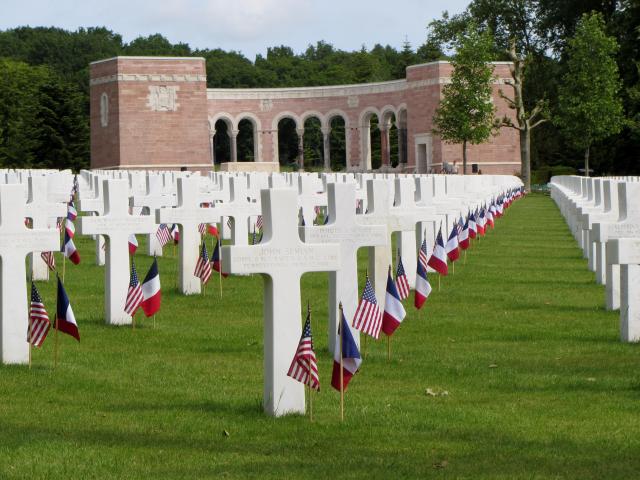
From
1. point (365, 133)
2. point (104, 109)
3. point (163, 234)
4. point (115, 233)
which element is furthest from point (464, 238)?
point (365, 133)

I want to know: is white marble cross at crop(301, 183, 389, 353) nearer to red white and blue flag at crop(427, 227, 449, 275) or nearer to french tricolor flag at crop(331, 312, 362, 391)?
french tricolor flag at crop(331, 312, 362, 391)

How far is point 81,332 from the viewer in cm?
1124

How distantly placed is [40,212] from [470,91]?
4332 cm

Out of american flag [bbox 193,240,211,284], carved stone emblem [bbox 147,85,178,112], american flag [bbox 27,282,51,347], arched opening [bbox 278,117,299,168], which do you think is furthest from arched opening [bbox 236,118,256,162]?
american flag [bbox 27,282,51,347]

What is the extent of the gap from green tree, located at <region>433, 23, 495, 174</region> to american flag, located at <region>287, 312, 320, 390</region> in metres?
49.0

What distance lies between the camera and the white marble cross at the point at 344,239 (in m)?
9.52

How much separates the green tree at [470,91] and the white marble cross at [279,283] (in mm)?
48586

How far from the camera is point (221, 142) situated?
9294 cm

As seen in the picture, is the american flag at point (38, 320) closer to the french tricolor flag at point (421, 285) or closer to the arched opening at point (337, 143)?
the french tricolor flag at point (421, 285)

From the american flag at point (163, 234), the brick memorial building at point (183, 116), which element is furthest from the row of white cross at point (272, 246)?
the brick memorial building at point (183, 116)

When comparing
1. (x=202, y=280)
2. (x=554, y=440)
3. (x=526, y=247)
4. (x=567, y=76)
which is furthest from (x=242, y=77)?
(x=554, y=440)

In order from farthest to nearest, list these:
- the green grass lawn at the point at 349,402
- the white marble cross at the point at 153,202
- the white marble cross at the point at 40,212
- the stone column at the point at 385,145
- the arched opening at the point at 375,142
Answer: the arched opening at the point at 375,142 < the stone column at the point at 385,145 < the white marble cross at the point at 153,202 < the white marble cross at the point at 40,212 < the green grass lawn at the point at 349,402

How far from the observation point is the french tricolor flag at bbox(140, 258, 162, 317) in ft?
35.9

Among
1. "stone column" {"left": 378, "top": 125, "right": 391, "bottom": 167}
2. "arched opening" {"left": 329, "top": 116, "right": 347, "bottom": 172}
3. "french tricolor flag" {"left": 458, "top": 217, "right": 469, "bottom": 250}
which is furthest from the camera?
"arched opening" {"left": 329, "top": 116, "right": 347, "bottom": 172}
